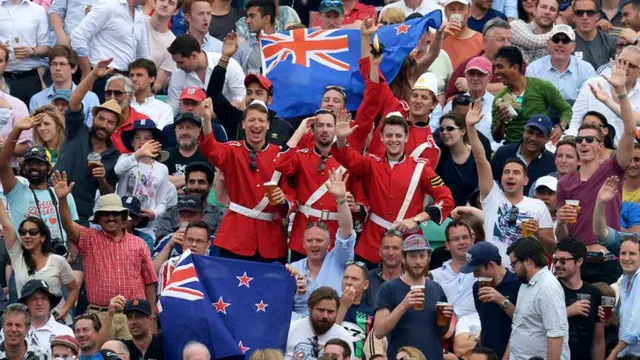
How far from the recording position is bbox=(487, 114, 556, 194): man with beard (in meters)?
20.8

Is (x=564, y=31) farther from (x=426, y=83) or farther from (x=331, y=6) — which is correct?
(x=331, y=6)

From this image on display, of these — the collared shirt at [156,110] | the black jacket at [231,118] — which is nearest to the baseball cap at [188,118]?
the black jacket at [231,118]

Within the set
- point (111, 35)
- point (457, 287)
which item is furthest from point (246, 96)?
point (457, 287)

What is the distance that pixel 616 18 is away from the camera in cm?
2547

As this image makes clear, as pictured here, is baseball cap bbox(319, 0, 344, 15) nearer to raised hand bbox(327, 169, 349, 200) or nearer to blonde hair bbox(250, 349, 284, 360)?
raised hand bbox(327, 169, 349, 200)

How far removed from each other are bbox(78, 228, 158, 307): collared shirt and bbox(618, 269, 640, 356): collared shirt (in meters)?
4.55

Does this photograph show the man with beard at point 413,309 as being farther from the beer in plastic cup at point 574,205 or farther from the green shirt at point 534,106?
the green shirt at point 534,106

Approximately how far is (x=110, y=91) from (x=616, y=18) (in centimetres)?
679

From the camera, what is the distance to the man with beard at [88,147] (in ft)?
70.1

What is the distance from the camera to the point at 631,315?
709 inches

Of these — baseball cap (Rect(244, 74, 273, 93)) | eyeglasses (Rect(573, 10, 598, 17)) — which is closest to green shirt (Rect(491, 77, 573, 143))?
eyeglasses (Rect(573, 10, 598, 17))

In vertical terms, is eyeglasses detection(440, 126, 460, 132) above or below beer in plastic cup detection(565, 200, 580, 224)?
above

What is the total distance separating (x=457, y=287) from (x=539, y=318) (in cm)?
158

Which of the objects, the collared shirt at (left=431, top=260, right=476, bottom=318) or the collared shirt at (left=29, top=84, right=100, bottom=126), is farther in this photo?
the collared shirt at (left=29, top=84, right=100, bottom=126)
